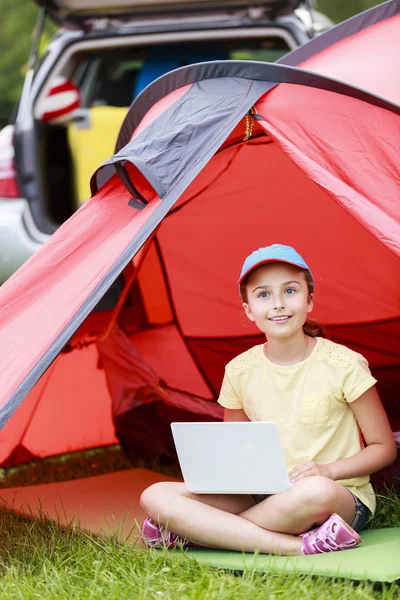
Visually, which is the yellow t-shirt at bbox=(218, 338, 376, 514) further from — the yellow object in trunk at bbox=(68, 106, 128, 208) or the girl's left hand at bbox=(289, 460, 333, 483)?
the yellow object in trunk at bbox=(68, 106, 128, 208)

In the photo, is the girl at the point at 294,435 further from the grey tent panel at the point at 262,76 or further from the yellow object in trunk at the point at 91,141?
the yellow object in trunk at the point at 91,141

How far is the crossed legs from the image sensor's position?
2234mm

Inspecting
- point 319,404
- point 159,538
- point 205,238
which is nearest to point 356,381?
point 319,404

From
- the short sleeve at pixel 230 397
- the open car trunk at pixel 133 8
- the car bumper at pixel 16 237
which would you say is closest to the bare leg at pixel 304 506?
the short sleeve at pixel 230 397

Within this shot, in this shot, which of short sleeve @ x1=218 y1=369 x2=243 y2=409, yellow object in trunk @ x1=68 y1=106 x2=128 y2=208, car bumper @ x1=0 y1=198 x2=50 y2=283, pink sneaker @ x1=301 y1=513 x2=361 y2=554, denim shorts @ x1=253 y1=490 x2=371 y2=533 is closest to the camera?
pink sneaker @ x1=301 y1=513 x2=361 y2=554

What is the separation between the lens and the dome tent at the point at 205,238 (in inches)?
95.8

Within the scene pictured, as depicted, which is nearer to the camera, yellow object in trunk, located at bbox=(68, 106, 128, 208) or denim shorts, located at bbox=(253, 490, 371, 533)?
denim shorts, located at bbox=(253, 490, 371, 533)

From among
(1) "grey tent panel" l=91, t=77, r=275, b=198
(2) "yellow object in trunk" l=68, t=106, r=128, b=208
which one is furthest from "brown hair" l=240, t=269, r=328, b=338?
(2) "yellow object in trunk" l=68, t=106, r=128, b=208

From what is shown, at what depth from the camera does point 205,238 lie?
11.7 ft

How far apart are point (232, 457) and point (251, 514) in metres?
0.15

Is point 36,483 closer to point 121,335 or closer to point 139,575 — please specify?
point 121,335

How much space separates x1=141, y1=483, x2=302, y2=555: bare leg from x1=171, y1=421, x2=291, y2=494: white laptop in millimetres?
48

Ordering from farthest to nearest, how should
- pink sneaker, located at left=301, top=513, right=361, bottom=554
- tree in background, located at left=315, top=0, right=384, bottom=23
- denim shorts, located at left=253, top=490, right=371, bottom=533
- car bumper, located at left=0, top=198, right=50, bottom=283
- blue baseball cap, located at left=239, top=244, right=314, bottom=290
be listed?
1. tree in background, located at left=315, top=0, right=384, bottom=23
2. car bumper, located at left=0, top=198, right=50, bottom=283
3. blue baseball cap, located at left=239, top=244, right=314, bottom=290
4. denim shorts, located at left=253, top=490, right=371, bottom=533
5. pink sneaker, located at left=301, top=513, right=361, bottom=554

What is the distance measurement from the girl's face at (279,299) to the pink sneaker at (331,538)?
0.50 meters
